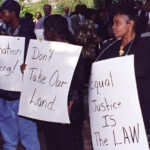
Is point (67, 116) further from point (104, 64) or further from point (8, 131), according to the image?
point (8, 131)

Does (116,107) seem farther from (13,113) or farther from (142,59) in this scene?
(13,113)

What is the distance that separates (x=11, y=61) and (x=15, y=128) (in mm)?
655

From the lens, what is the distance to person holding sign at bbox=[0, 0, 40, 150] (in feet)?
13.3

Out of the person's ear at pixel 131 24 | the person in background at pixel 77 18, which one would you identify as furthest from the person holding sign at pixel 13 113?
the person in background at pixel 77 18

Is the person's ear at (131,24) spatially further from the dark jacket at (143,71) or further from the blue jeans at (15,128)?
the blue jeans at (15,128)

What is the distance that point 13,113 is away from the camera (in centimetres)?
409

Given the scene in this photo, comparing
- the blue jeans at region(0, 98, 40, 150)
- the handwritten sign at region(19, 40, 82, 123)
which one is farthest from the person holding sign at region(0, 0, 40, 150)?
the handwritten sign at region(19, 40, 82, 123)

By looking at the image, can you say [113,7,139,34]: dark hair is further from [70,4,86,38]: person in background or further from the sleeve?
[70,4,86,38]: person in background

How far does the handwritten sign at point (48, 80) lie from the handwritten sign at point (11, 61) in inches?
6.3

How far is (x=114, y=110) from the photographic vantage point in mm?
3143

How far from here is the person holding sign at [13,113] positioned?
4047mm

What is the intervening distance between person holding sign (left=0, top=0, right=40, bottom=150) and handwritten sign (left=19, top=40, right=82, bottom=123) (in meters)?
0.21

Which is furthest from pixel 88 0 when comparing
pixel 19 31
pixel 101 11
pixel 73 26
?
pixel 19 31

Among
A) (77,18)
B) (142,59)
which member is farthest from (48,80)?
(77,18)
